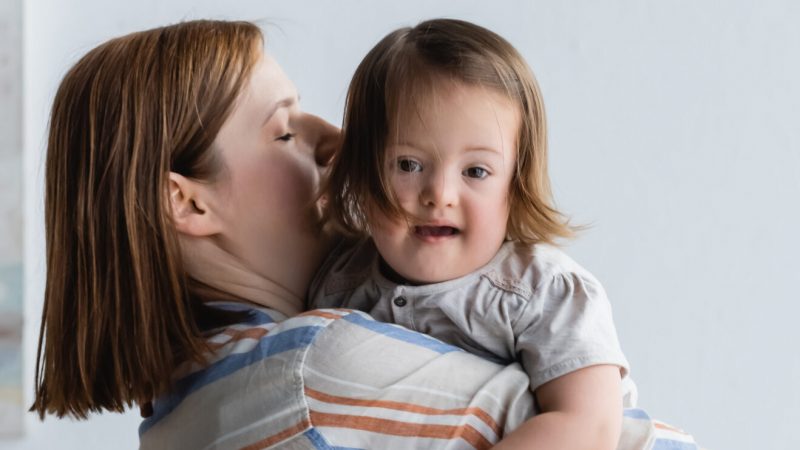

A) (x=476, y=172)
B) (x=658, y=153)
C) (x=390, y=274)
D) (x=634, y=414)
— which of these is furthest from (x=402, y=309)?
(x=658, y=153)

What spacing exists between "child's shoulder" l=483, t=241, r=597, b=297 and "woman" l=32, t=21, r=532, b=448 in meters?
0.10

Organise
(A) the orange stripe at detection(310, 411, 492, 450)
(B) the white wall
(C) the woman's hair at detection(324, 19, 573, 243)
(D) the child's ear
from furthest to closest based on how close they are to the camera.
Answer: (B) the white wall → (D) the child's ear → (C) the woman's hair at detection(324, 19, 573, 243) → (A) the orange stripe at detection(310, 411, 492, 450)

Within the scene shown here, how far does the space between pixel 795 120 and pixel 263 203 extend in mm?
1900

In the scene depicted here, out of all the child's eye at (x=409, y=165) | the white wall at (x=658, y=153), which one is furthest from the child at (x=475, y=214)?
the white wall at (x=658, y=153)

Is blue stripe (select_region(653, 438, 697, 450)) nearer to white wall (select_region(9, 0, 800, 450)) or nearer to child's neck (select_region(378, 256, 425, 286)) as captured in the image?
child's neck (select_region(378, 256, 425, 286))

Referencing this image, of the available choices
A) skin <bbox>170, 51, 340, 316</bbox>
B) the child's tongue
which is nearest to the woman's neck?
skin <bbox>170, 51, 340, 316</bbox>

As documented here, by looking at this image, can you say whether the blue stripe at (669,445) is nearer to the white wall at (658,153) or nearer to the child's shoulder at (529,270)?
the child's shoulder at (529,270)

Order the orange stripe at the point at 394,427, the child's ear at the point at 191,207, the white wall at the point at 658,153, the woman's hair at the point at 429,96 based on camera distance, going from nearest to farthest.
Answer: the orange stripe at the point at 394,427 → the woman's hair at the point at 429,96 → the child's ear at the point at 191,207 → the white wall at the point at 658,153

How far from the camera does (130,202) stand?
1.27m

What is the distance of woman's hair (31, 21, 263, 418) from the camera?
4.17ft

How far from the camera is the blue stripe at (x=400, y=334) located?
1.16 metres

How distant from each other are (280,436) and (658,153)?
1.89 metres

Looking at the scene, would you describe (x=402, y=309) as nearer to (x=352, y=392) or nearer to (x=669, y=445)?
(x=352, y=392)

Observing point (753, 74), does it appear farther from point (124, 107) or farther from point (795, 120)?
point (124, 107)
